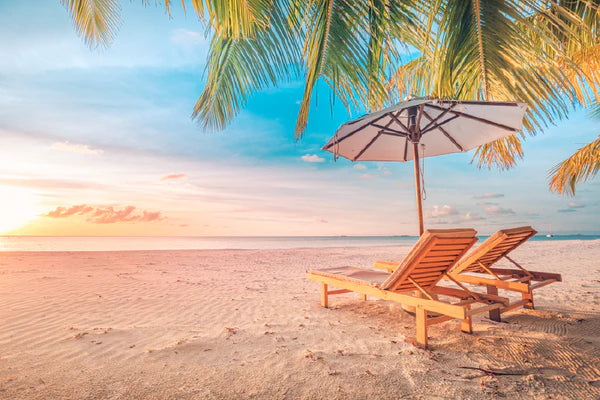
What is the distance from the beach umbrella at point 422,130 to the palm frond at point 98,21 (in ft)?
9.60

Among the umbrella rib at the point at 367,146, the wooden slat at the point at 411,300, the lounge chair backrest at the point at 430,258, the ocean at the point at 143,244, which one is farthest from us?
the ocean at the point at 143,244

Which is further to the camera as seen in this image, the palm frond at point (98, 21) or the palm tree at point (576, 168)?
the palm tree at point (576, 168)

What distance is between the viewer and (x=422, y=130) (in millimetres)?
4230

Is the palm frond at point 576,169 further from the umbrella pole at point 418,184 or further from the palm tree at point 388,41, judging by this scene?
the umbrella pole at point 418,184

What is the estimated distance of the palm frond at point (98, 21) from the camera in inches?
122

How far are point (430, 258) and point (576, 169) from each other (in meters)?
7.71

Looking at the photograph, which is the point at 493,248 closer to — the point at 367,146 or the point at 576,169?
the point at 367,146

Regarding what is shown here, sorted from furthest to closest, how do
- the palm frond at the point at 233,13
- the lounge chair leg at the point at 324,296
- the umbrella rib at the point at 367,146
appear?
the umbrella rib at the point at 367,146 < the lounge chair leg at the point at 324,296 < the palm frond at the point at 233,13

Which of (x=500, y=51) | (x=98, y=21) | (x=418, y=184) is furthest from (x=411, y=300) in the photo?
(x=98, y=21)

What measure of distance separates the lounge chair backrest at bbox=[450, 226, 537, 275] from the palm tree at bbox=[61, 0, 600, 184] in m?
1.40

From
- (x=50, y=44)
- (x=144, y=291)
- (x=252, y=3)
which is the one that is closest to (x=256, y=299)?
(x=144, y=291)

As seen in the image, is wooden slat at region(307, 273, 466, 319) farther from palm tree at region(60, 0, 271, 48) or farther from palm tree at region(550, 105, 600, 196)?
palm tree at region(550, 105, 600, 196)

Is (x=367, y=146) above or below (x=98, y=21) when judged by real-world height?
below

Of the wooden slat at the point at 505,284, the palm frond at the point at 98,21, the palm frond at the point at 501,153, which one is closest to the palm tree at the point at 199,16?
the palm frond at the point at 98,21
